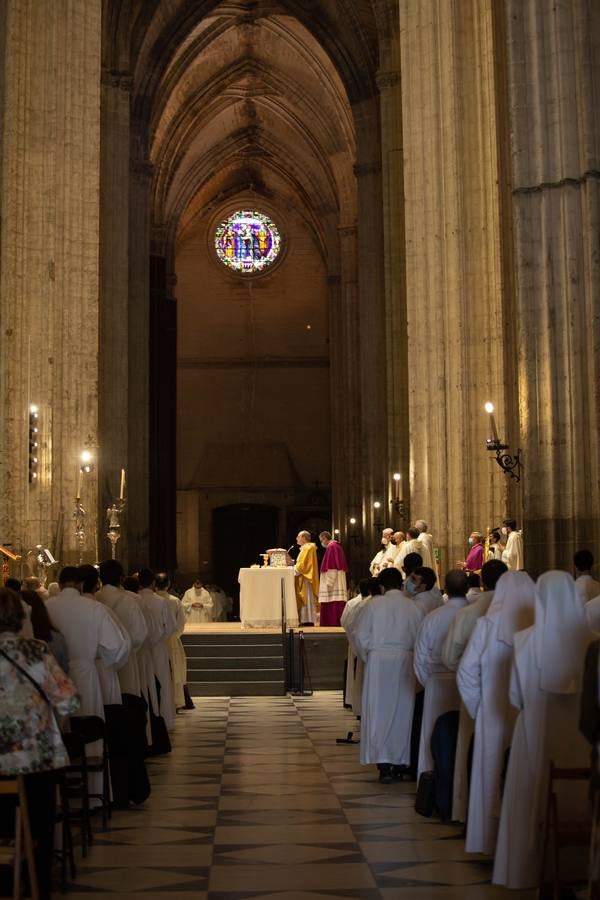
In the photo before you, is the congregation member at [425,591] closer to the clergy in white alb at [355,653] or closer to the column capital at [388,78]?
the clergy in white alb at [355,653]

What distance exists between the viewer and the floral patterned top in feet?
17.5

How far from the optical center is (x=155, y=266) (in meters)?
39.5

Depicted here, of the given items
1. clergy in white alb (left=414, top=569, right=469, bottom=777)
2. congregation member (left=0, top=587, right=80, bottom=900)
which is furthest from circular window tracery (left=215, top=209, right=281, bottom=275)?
congregation member (left=0, top=587, right=80, bottom=900)

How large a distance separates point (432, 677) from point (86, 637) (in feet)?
7.16

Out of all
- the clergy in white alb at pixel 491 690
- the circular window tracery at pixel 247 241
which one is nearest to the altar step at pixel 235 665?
the clergy in white alb at pixel 491 690

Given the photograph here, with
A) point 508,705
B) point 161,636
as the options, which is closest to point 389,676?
point 161,636

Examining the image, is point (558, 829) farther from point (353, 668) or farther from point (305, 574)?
point (305, 574)

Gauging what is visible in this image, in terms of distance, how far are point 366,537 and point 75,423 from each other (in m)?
15.1

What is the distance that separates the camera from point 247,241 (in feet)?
148

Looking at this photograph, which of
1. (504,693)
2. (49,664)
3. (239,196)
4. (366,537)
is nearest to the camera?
(49,664)

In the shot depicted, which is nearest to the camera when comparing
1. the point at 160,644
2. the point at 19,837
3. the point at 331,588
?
the point at 19,837

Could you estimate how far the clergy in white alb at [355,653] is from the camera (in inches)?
481

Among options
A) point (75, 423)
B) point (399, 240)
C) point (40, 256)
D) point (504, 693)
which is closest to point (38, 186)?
point (40, 256)

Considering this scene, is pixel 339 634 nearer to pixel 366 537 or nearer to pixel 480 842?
pixel 480 842
